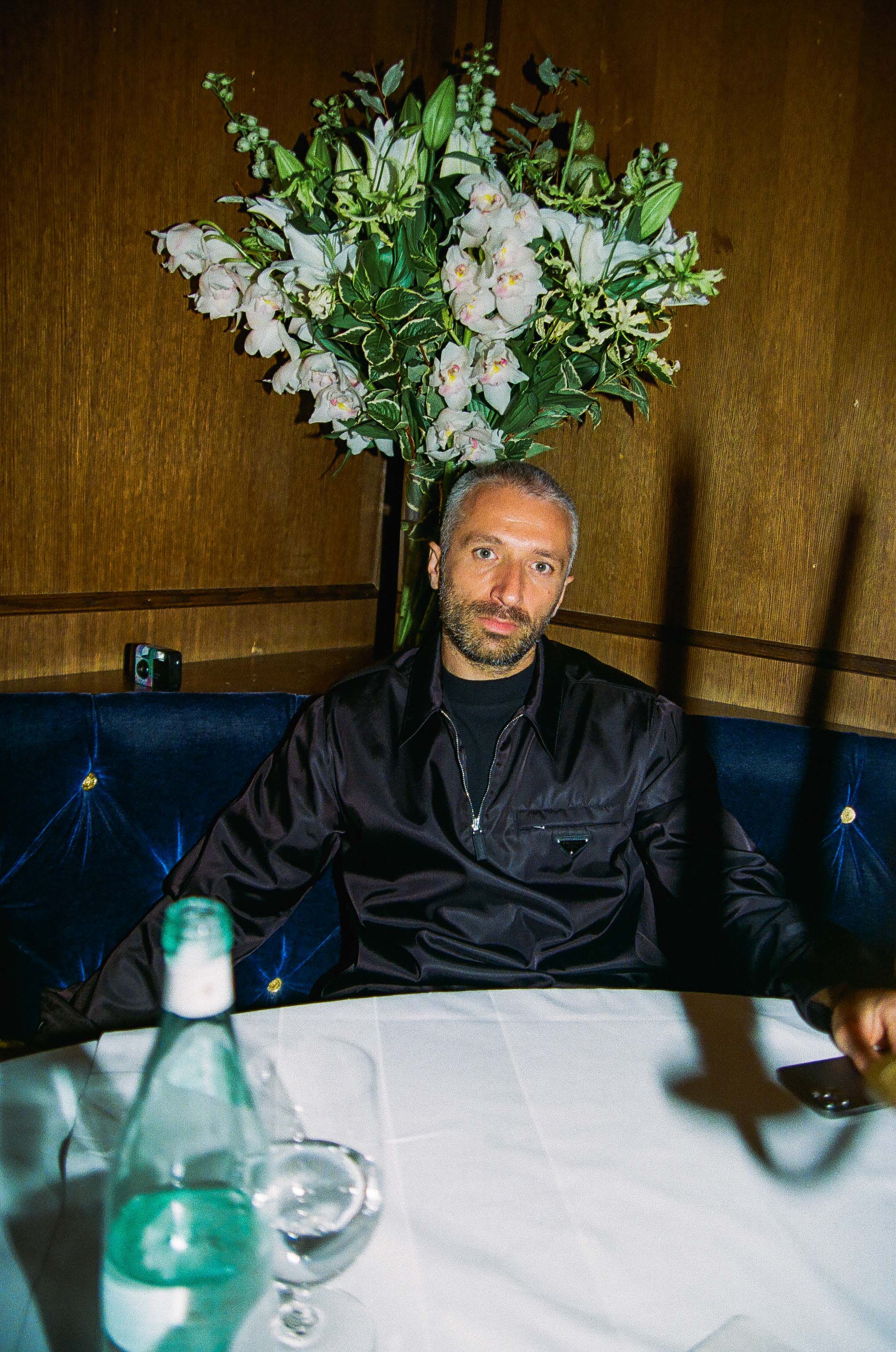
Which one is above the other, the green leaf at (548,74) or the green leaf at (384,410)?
the green leaf at (548,74)

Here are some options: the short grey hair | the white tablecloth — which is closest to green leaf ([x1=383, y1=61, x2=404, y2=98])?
the short grey hair

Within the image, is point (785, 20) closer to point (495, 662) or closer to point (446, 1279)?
point (495, 662)

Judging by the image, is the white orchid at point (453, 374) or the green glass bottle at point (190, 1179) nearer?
the green glass bottle at point (190, 1179)

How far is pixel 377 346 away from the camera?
58.6 inches

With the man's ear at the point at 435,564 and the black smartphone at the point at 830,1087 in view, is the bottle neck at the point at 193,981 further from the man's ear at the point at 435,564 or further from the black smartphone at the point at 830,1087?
the man's ear at the point at 435,564

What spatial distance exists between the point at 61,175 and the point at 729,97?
1308 mm

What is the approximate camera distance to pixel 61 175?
1.60 metres

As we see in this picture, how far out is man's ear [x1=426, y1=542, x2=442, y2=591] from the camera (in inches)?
65.6

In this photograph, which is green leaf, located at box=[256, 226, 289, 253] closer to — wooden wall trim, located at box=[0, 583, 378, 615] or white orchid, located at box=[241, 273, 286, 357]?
white orchid, located at box=[241, 273, 286, 357]

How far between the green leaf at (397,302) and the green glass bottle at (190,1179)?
1161 millimetres

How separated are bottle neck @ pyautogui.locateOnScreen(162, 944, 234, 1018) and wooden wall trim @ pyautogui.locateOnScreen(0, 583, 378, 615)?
1.38m

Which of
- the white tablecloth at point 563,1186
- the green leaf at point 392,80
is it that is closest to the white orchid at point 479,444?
the green leaf at point 392,80

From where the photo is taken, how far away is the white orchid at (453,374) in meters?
1.49

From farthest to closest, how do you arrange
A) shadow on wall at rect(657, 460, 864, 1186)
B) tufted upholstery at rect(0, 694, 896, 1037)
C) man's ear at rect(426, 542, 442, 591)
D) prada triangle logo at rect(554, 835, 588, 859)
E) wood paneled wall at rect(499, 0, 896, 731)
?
1. wood paneled wall at rect(499, 0, 896, 731)
2. man's ear at rect(426, 542, 442, 591)
3. prada triangle logo at rect(554, 835, 588, 859)
4. tufted upholstery at rect(0, 694, 896, 1037)
5. shadow on wall at rect(657, 460, 864, 1186)
